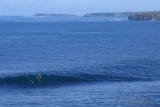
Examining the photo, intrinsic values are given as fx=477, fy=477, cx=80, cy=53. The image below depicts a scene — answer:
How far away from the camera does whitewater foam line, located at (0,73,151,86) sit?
78.8 metres

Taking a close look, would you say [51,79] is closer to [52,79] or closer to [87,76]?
[52,79]

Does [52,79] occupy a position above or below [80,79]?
above

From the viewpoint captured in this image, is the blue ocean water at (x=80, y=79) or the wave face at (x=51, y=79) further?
the wave face at (x=51, y=79)

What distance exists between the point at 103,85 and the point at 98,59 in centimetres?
3699

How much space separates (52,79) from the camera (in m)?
82.4

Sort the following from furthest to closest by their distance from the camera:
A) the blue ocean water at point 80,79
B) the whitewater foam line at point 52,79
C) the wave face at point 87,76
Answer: the wave face at point 87,76, the whitewater foam line at point 52,79, the blue ocean water at point 80,79

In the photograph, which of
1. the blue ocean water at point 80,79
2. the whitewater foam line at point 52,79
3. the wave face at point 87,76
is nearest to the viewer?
the blue ocean water at point 80,79

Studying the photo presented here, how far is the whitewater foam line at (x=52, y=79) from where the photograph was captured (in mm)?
78812

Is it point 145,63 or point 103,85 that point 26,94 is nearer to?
point 103,85

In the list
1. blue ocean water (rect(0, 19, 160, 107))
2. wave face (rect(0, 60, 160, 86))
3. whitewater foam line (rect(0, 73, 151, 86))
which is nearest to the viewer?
blue ocean water (rect(0, 19, 160, 107))

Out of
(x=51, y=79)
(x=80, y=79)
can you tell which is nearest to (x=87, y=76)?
(x=80, y=79)

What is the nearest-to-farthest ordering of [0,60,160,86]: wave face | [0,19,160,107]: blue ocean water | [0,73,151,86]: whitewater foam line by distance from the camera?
1. [0,19,160,107]: blue ocean water
2. [0,73,151,86]: whitewater foam line
3. [0,60,160,86]: wave face

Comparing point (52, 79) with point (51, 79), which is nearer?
point (51, 79)

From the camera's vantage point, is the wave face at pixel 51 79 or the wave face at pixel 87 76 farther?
the wave face at pixel 87 76
